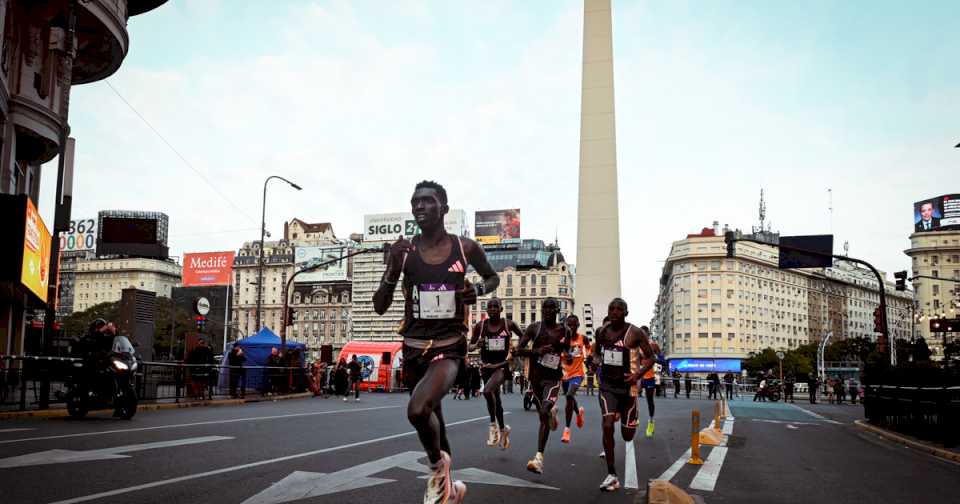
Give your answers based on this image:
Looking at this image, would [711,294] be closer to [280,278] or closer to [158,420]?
[280,278]

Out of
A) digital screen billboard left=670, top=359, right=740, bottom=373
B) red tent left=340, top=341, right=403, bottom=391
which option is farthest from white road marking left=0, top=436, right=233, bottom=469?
digital screen billboard left=670, top=359, right=740, bottom=373

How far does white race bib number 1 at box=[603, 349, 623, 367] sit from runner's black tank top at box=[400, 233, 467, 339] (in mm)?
3447

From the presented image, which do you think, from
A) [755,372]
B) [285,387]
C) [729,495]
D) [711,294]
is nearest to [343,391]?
[285,387]

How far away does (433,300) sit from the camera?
5.90 m

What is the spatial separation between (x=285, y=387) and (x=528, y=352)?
22148 millimetres

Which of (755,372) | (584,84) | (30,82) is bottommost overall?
(755,372)

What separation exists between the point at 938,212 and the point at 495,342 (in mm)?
134459

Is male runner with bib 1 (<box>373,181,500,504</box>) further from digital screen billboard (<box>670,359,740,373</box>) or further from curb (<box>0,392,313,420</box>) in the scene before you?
digital screen billboard (<box>670,359,740,373</box>)

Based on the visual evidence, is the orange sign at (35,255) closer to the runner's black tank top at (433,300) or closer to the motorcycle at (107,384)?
the motorcycle at (107,384)

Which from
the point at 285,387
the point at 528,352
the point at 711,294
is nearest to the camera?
the point at 528,352

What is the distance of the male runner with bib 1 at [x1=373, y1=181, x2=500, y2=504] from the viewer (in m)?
5.52

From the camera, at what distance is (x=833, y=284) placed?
15375cm

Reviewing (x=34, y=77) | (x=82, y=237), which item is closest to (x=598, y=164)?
(x=34, y=77)

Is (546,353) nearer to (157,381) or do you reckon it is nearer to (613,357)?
(613,357)
